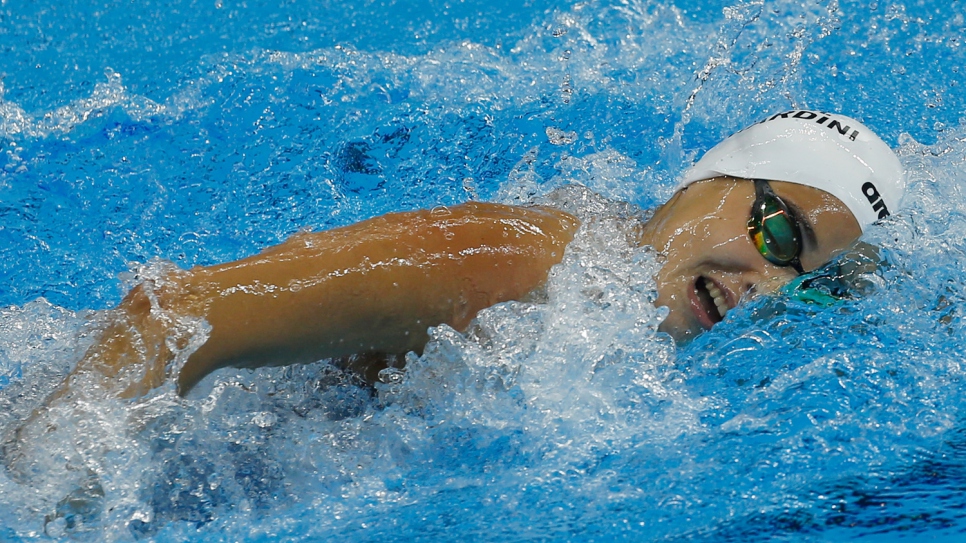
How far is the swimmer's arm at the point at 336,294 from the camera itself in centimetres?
165

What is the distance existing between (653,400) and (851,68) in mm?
2403

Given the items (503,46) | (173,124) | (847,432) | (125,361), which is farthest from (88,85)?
(847,432)

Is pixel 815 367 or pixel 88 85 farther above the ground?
pixel 88 85

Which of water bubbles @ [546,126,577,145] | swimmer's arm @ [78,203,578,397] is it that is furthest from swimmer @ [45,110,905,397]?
water bubbles @ [546,126,577,145]

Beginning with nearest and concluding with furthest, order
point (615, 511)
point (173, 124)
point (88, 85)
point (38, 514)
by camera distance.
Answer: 1. point (38, 514)
2. point (615, 511)
3. point (173, 124)
4. point (88, 85)

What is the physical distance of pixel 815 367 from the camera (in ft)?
6.87

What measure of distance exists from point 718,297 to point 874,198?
0.46m

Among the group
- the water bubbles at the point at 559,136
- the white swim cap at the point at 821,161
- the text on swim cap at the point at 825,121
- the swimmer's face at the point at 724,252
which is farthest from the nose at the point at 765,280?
the water bubbles at the point at 559,136

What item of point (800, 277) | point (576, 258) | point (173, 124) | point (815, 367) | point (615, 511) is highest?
point (173, 124)

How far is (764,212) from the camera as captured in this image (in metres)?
2.13

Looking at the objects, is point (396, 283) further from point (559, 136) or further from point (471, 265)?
point (559, 136)

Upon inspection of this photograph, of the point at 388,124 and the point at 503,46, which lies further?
the point at 503,46

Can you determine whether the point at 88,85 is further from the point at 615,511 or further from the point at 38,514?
the point at 615,511

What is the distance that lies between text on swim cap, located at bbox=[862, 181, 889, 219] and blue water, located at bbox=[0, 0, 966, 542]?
6cm
